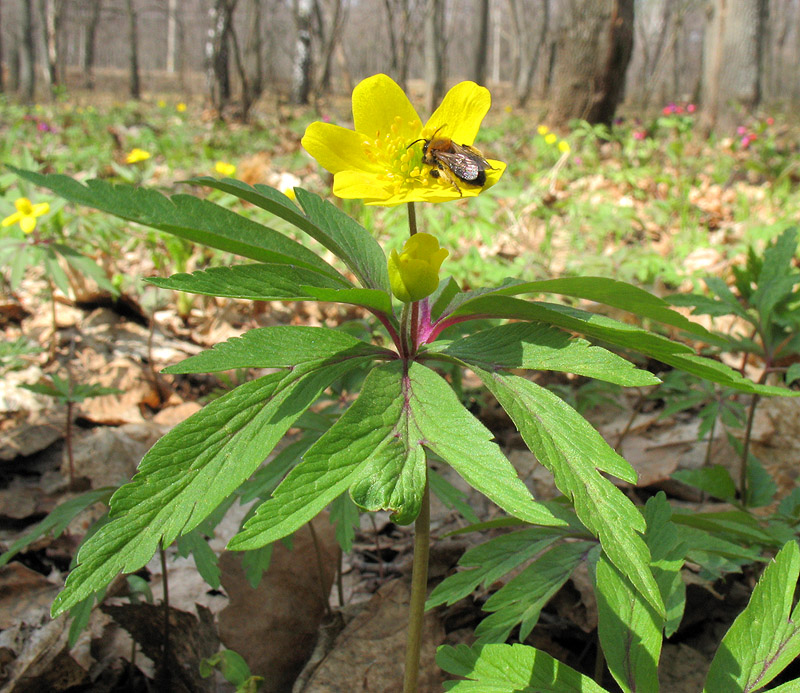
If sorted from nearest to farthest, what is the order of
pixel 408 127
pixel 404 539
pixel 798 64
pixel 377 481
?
1. pixel 377 481
2. pixel 408 127
3. pixel 404 539
4. pixel 798 64

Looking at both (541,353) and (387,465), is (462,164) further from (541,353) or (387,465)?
(387,465)

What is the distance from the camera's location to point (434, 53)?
7.92 metres

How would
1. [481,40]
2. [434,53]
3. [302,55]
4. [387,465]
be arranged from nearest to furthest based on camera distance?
[387,465]
[434,53]
[302,55]
[481,40]

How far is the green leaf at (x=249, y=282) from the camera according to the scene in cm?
83

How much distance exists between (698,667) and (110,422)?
225cm

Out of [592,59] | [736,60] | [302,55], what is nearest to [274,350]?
[592,59]

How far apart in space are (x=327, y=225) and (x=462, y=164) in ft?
0.82

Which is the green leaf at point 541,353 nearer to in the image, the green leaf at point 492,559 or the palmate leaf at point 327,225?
the palmate leaf at point 327,225

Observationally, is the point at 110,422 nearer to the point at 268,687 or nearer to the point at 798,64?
the point at 268,687

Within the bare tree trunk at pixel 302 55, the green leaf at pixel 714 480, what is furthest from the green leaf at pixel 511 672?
the bare tree trunk at pixel 302 55

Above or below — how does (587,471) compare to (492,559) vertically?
above

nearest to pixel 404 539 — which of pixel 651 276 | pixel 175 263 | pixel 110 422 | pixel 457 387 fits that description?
pixel 457 387

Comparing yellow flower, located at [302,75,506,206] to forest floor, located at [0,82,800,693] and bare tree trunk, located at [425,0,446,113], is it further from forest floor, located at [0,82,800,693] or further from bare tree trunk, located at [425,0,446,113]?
bare tree trunk, located at [425,0,446,113]

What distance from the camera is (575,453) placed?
80 centimetres
